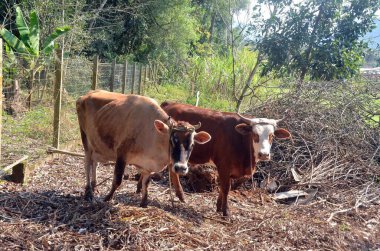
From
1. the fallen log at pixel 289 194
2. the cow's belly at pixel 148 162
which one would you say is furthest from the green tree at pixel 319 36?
the cow's belly at pixel 148 162

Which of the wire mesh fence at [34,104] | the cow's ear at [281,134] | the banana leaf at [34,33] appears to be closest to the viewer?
the cow's ear at [281,134]

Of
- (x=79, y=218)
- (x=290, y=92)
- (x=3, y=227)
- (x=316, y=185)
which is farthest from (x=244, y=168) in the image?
(x=290, y=92)

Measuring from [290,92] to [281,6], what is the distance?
2.89 metres

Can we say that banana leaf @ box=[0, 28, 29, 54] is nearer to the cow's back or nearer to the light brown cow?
the light brown cow

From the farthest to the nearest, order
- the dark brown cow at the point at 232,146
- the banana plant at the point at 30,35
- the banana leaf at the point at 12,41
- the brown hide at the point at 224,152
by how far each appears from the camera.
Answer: the banana plant at the point at 30,35 < the banana leaf at the point at 12,41 < the brown hide at the point at 224,152 < the dark brown cow at the point at 232,146

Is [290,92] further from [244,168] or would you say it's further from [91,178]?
[91,178]

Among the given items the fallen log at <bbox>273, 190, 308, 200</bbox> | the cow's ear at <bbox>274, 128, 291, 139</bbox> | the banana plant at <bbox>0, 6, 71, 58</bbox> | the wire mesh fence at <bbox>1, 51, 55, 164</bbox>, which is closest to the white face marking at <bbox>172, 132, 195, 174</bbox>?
the cow's ear at <bbox>274, 128, 291, 139</bbox>

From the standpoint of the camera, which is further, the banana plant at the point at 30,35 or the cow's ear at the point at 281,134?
the banana plant at the point at 30,35

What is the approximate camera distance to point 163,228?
5230mm

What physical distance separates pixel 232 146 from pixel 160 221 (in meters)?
1.85

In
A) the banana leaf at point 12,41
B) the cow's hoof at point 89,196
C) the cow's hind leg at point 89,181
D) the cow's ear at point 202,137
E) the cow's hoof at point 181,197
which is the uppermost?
the banana leaf at point 12,41

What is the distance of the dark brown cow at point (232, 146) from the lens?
6.54 metres

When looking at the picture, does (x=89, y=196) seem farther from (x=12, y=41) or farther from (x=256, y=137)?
(x=12, y=41)

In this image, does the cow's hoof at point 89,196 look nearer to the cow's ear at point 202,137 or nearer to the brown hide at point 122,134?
the brown hide at point 122,134
